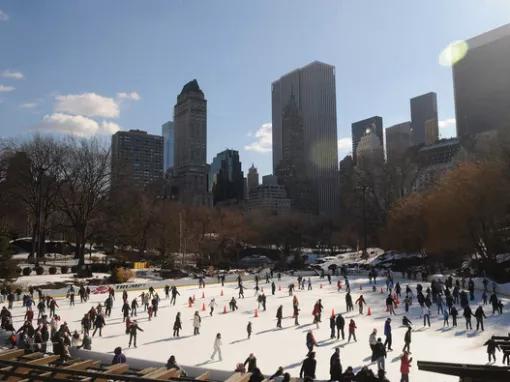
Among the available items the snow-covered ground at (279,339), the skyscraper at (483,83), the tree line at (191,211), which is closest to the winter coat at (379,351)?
the snow-covered ground at (279,339)

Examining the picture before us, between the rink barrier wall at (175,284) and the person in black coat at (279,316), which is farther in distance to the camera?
the rink barrier wall at (175,284)

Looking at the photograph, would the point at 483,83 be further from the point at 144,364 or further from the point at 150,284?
the point at 144,364

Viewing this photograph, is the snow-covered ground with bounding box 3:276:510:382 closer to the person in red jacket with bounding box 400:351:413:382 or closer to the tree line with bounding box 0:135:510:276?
the person in red jacket with bounding box 400:351:413:382

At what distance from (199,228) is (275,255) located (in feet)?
112

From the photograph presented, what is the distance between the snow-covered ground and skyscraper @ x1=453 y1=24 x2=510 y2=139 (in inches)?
5892

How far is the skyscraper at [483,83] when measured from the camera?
16500 cm

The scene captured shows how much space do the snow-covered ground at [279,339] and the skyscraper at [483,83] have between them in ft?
491

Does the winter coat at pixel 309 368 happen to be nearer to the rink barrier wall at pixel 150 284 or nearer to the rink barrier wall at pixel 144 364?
the rink barrier wall at pixel 144 364

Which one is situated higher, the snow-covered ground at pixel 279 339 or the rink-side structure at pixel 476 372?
the rink-side structure at pixel 476 372

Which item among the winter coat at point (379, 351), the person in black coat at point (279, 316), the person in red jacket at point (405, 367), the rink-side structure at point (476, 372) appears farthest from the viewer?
the person in black coat at point (279, 316)

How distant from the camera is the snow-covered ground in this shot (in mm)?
15914

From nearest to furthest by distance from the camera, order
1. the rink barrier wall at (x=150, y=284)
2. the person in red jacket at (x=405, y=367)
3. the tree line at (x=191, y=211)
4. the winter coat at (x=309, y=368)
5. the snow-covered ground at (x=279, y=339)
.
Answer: the winter coat at (x=309, y=368)
the person in red jacket at (x=405, y=367)
the snow-covered ground at (x=279, y=339)
the rink barrier wall at (x=150, y=284)
the tree line at (x=191, y=211)

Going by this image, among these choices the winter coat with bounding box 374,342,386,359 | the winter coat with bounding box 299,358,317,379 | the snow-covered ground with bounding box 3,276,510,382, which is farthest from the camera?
the snow-covered ground with bounding box 3,276,510,382

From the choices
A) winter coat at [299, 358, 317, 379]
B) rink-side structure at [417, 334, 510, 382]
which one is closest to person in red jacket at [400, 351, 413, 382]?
winter coat at [299, 358, 317, 379]
